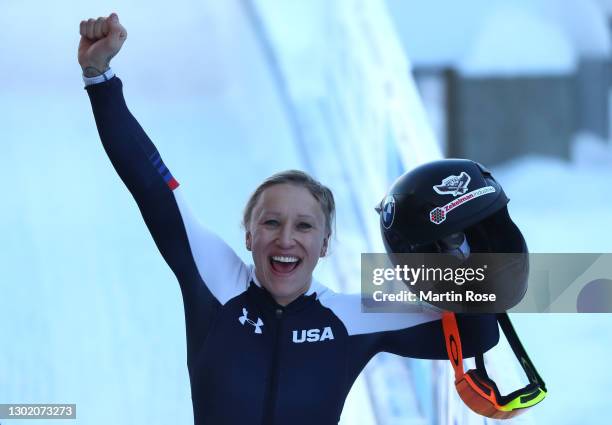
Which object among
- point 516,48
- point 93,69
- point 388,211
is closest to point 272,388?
point 388,211

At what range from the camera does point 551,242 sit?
242 inches

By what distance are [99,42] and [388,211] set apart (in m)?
0.63

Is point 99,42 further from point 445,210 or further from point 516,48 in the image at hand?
point 516,48

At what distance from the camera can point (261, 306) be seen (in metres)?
1.96

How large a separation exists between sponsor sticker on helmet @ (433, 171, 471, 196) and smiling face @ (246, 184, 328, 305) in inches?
11.0

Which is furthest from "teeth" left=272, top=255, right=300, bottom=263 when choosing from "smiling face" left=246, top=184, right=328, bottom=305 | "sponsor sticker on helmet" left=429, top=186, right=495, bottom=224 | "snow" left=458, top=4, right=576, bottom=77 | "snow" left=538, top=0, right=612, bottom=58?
"snow" left=538, top=0, right=612, bottom=58

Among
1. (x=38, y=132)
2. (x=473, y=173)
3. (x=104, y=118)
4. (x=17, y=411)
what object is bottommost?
(x=17, y=411)

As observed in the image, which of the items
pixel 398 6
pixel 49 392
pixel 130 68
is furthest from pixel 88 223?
pixel 398 6

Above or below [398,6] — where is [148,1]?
below

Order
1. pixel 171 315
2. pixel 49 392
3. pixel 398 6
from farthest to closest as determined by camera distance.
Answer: pixel 398 6 → pixel 171 315 → pixel 49 392

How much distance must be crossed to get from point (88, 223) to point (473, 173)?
2.98 metres

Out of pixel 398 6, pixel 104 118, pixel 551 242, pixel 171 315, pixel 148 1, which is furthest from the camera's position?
pixel 398 6

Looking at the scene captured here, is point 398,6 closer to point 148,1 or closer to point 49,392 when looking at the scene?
point 148,1

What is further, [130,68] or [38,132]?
[130,68]
